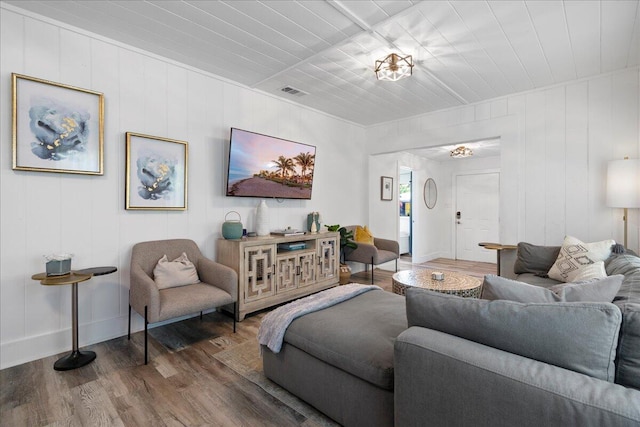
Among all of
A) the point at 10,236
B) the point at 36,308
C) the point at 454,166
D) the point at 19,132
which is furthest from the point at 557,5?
the point at 454,166

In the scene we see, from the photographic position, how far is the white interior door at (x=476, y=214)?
6601mm

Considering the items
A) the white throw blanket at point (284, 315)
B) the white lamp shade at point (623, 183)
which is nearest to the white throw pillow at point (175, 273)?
the white throw blanket at point (284, 315)

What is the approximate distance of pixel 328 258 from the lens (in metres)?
4.09

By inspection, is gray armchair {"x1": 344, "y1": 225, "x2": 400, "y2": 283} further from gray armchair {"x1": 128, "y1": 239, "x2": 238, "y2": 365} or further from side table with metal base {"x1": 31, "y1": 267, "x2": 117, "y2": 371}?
side table with metal base {"x1": 31, "y1": 267, "x2": 117, "y2": 371}

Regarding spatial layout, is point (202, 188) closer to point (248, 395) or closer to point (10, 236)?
point (10, 236)

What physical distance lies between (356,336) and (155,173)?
2.42 m

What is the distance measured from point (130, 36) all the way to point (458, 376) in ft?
10.9

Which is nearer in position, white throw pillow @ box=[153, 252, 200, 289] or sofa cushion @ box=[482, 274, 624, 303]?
sofa cushion @ box=[482, 274, 624, 303]

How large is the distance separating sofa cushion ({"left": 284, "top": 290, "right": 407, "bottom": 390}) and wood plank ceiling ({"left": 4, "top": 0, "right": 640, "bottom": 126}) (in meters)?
2.11

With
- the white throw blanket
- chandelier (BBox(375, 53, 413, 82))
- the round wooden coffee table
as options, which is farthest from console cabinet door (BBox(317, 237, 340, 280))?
chandelier (BBox(375, 53, 413, 82))

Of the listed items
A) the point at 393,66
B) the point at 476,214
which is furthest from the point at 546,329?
the point at 476,214

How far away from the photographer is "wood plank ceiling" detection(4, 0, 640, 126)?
7.10 ft

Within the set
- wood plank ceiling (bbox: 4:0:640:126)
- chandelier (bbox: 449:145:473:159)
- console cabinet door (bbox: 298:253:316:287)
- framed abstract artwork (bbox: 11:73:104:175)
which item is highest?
wood plank ceiling (bbox: 4:0:640:126)

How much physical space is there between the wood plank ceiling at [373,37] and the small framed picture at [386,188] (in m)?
2.22
